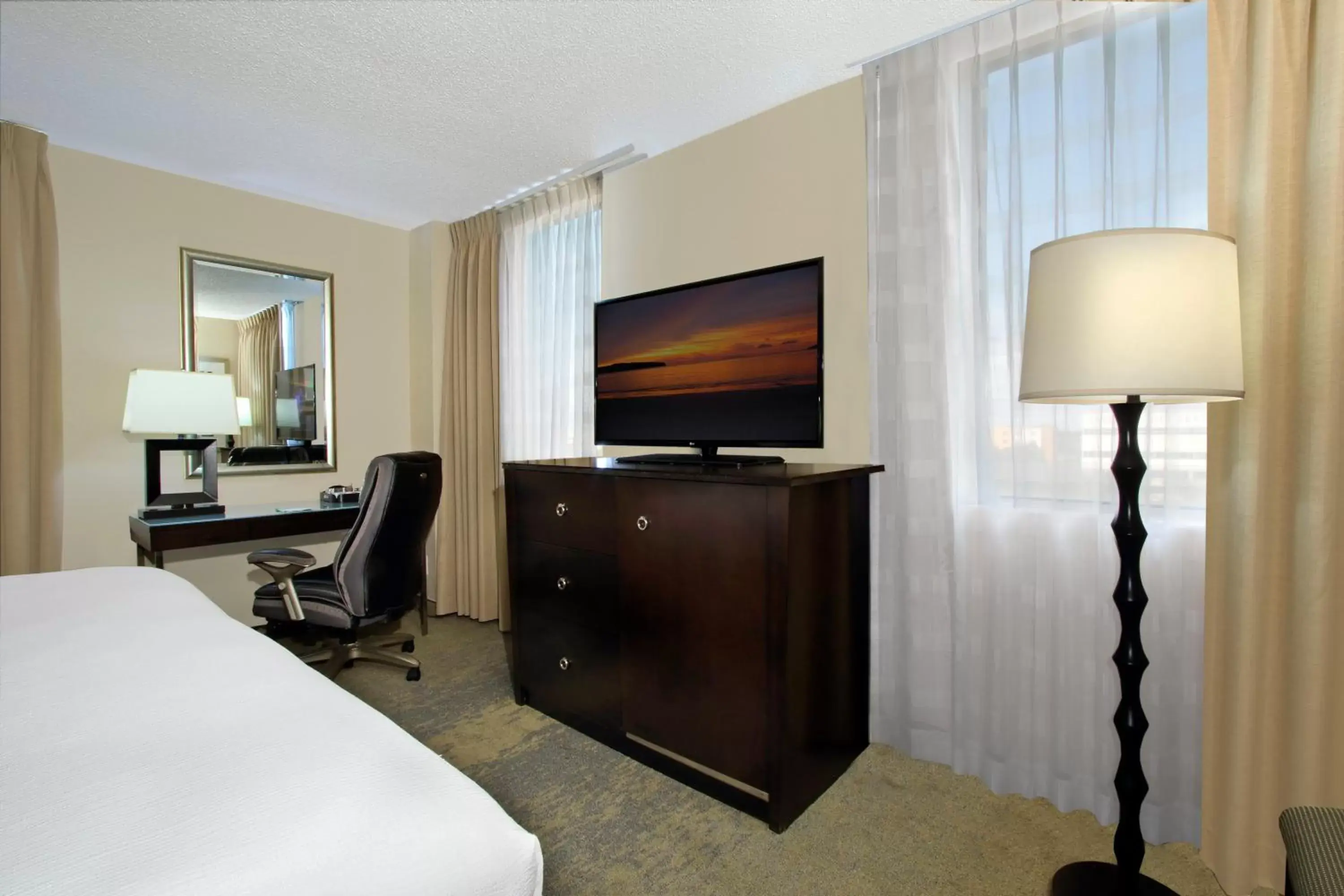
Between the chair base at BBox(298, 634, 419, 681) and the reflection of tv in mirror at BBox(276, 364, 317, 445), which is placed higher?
the reflection of tv in mirror at BBox(276, 364, 317, 445)

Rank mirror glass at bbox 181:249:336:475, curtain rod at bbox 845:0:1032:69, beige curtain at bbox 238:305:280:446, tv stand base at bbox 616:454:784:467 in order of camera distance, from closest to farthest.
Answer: curtain rod at bbox 845:0:1032:69 < tv stand base at bbox 616:454:784:467 < mirror glass at bbox 181:249:336:475 < beige curtain at bbox 238:305:280:446

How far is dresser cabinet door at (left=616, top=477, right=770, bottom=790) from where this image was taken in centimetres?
176

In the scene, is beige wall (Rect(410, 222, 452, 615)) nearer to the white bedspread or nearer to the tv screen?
the tv screen

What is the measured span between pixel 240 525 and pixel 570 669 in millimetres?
1923

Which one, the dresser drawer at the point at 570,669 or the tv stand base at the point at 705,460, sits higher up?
the tv stand base at the point at 705,460

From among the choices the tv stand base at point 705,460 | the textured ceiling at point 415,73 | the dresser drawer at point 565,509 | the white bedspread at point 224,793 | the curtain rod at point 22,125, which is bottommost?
the white bedspread at point 224,793

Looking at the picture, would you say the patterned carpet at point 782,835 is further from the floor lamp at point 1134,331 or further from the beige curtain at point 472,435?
the beige curtain at point 472,435

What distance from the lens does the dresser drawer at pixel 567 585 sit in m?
2.15

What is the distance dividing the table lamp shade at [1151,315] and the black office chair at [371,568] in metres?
2.48

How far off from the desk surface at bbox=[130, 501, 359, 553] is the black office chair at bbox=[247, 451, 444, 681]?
19 cm

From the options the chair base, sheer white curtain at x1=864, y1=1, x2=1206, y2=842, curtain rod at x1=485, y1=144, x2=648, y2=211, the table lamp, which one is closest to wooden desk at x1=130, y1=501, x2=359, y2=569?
the table lamp

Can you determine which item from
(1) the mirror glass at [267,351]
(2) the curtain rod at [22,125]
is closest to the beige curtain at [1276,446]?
(1) the mirror glass at [267,351]

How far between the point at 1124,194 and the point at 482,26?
6.92ft

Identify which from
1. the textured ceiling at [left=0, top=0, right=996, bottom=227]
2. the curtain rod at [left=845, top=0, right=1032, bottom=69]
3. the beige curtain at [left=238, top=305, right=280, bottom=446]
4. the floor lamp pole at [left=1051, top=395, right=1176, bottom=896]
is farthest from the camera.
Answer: the beige curtain at [left=238, top=305, right=280, bottom=446]
